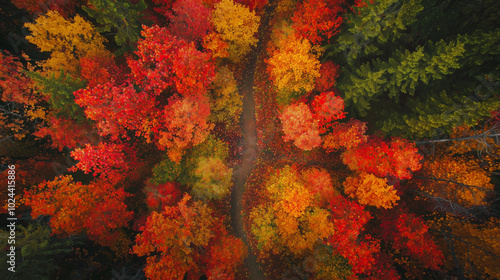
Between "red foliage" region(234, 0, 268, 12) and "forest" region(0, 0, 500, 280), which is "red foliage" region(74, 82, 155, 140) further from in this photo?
"red foliage" region(234, 0, 268, 12)

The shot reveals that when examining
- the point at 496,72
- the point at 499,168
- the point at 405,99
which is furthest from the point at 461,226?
the point at 496,72

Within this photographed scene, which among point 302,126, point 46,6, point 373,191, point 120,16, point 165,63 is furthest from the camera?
point 302,126

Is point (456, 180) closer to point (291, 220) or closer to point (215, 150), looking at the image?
point (291, 220)

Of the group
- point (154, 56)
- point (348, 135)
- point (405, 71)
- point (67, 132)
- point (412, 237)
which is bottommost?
point (412, 237)

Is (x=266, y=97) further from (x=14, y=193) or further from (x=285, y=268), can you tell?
(x=14, y=193)

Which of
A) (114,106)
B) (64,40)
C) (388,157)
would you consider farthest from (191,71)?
(388,157)

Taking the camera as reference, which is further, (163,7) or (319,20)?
(163,7)

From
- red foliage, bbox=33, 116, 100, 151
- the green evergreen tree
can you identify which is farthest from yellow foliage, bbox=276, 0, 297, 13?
red foliage, bbox=33, 116, 100, 151
